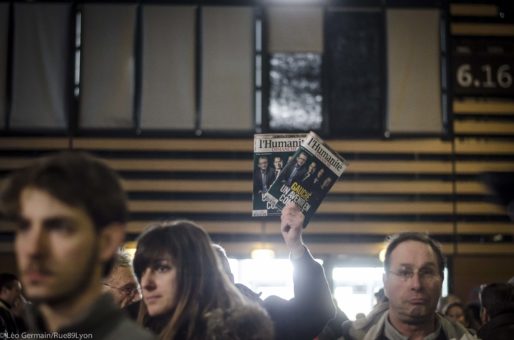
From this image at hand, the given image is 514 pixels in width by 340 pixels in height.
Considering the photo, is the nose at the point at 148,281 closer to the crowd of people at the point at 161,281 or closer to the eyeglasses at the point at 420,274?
the crowd of people at the point at 161,281

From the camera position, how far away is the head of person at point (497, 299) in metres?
4.30

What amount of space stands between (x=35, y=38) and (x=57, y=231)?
1300cm

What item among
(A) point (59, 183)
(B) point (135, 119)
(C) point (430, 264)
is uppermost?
(B) point (135, 119)

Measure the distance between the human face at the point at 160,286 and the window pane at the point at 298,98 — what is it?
1120 centimetres

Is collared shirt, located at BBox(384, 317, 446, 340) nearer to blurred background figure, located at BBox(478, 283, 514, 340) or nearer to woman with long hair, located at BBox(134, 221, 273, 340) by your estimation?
woman with long hair, located at BBox(134, 221, 273, 340)

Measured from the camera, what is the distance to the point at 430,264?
10.5 feet

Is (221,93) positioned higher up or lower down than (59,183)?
higher up

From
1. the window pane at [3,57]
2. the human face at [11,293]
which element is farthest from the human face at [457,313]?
the window pane at [3,57]

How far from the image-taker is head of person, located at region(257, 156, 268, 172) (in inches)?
132

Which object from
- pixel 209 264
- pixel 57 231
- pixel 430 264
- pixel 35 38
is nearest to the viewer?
pixel 57 231

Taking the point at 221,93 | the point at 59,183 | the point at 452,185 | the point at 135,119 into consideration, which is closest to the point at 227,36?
the point at 221,93

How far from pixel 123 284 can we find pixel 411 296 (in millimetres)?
1457

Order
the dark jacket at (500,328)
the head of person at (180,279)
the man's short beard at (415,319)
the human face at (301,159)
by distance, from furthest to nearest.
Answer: the dark jacket at (500,328) < the human face at (301,159) < the man's short beard at (415,319) < the head of person at (180,279)

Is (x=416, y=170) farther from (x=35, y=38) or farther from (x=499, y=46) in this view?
(x=35, y=38)
